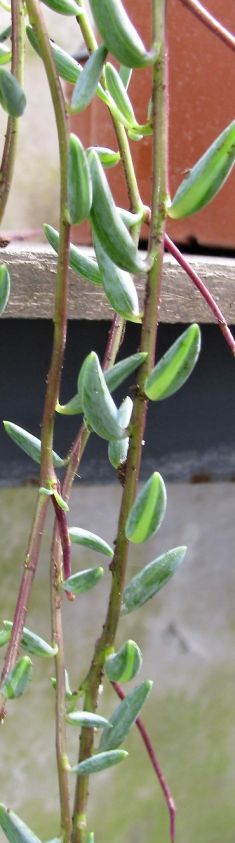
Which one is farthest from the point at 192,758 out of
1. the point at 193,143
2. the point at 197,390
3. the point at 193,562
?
the point at 193,143

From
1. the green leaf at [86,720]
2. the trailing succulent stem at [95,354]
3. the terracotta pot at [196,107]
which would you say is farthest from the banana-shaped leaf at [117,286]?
the terracotta pot at [196,107]

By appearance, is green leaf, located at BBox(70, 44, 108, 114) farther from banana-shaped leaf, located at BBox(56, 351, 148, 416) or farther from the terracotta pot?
the terracotta pot

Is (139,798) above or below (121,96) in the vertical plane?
below

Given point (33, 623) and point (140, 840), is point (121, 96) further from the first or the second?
point (140, 840)

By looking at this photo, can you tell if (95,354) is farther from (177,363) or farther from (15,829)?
(15,829)

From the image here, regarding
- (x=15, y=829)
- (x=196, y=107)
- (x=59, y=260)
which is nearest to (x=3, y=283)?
(x=59, y=260)

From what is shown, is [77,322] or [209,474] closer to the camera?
[77,322]

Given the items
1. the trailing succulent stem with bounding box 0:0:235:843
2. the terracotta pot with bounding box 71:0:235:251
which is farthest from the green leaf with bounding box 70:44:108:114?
the terracotta pot with bounding box 71:0:235:251

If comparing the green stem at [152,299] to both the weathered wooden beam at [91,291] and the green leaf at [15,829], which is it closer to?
the green leaf at [15,829]
